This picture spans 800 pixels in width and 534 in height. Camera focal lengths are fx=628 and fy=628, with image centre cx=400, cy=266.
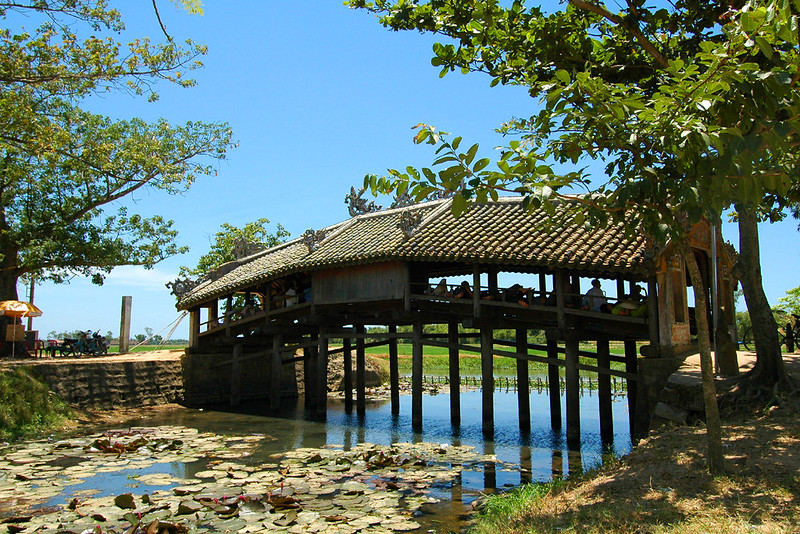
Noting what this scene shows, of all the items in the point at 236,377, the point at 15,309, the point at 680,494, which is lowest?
the point at 680,494

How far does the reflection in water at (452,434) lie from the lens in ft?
30.6

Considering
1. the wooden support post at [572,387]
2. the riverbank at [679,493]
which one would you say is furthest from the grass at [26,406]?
the wooden support post at [572,387]

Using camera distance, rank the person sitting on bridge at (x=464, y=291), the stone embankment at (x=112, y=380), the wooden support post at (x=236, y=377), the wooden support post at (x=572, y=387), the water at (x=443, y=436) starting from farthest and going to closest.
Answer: the wooden support post at (x=236, y=377) → the stone embankment at (x=112, y=380) → the person sitting on bridge at (x=464, y=291) → the wooden support post at (x=572, y=387) → the water at (x=443, y=436)

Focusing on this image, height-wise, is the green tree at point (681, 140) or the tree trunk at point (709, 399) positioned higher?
the green tree at point (681, 140)

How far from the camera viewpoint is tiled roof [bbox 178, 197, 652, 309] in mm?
11547

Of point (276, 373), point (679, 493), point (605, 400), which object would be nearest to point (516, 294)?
point (605, 400)

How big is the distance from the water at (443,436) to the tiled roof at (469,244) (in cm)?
349

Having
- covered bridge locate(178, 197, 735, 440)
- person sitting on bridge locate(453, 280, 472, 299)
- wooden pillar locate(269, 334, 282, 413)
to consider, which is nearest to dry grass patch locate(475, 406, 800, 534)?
covered bridge locate(178, 197, 735, 440)

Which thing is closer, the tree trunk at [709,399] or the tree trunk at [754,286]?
the tree trunk at [709,399]

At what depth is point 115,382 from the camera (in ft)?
56.4

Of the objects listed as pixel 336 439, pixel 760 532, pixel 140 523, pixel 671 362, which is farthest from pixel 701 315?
pixel 336 439

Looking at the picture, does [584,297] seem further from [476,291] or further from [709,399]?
[709,399]

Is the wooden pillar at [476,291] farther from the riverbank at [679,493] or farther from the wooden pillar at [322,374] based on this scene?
the riverbank at [679,493]

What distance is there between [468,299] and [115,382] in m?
10.3
